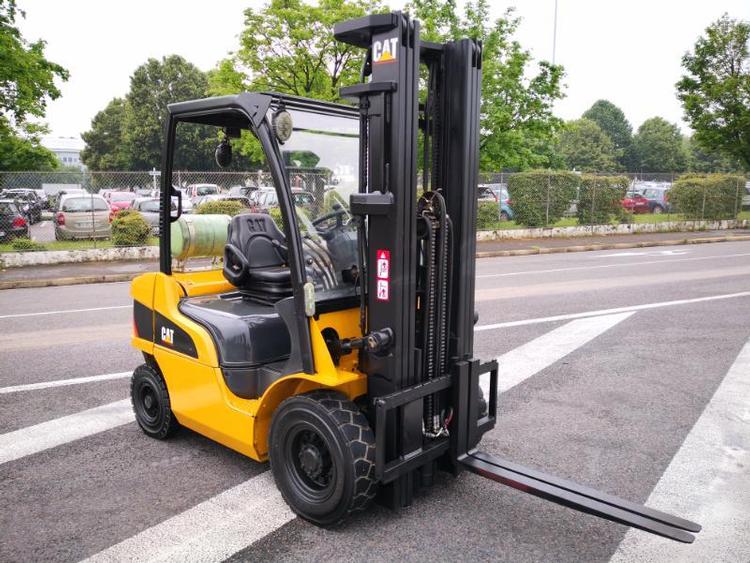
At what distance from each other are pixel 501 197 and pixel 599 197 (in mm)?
4205

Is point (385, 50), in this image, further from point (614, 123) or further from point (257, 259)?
point (614, 123)

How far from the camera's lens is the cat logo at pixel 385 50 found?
10.6 feet

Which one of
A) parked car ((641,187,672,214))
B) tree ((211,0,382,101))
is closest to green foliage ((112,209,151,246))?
tree ((211,0,382,101))

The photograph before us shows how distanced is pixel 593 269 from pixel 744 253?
281 inches

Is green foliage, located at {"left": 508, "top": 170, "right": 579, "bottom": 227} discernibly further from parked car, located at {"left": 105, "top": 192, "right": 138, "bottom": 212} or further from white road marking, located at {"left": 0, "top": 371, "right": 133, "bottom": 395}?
white road marking, located at {"left": 0, "top": 371, "right": 133, "bottom": 395}

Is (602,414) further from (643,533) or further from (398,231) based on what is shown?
(398,231)

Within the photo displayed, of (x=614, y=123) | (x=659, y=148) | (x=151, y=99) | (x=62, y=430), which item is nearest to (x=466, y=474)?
(x=62, y=430)

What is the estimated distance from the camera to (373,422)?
362 centimetres

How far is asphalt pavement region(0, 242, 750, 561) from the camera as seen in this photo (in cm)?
337

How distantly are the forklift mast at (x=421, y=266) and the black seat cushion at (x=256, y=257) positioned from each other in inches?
36.8

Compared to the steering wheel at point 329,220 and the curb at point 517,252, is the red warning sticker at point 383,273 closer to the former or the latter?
the steering wheel at point 329,220

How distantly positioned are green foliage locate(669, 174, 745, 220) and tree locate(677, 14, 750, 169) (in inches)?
124

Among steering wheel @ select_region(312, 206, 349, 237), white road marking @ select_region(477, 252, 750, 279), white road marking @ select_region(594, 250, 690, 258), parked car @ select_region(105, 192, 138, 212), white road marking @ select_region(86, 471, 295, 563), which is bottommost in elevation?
white road marking @ select_region(86, 471, 295, 563)

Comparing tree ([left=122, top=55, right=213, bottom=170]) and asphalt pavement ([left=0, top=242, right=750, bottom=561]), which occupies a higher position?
tree ([left=122, top=55, right=213, bottom=170])
